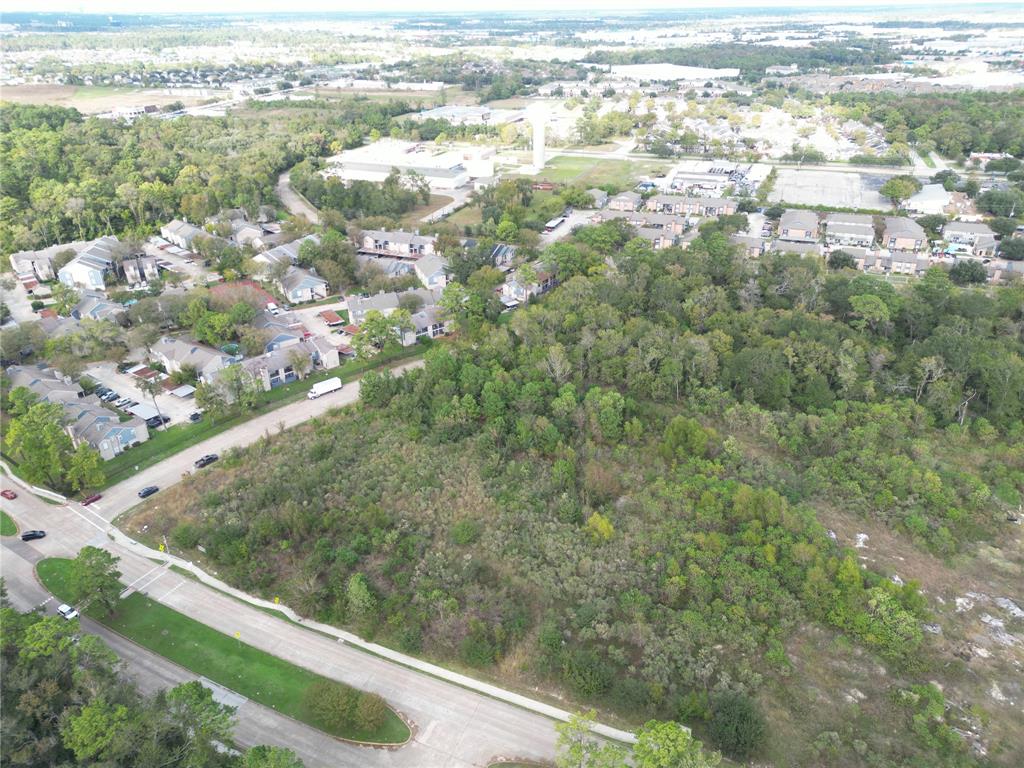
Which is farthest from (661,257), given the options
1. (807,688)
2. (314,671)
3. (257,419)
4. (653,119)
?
(653,119)

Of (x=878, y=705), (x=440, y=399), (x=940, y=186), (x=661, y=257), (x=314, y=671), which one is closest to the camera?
(x=878, y=705)

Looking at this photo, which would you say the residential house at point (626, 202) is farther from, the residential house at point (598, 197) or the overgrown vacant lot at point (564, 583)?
the overgrown vacant lot at point (564, 583)

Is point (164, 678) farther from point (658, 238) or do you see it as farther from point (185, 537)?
point (658, 238)

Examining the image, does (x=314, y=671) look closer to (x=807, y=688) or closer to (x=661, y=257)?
(x=807, y=688)

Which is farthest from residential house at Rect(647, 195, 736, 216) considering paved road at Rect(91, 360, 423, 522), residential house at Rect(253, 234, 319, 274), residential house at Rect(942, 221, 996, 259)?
paved road at Rect(91, 360, 423, 522)

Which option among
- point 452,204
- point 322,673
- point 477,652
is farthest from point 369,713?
point 452,204

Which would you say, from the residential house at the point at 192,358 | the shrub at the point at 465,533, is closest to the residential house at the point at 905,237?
the shrub at the point at 465,533
